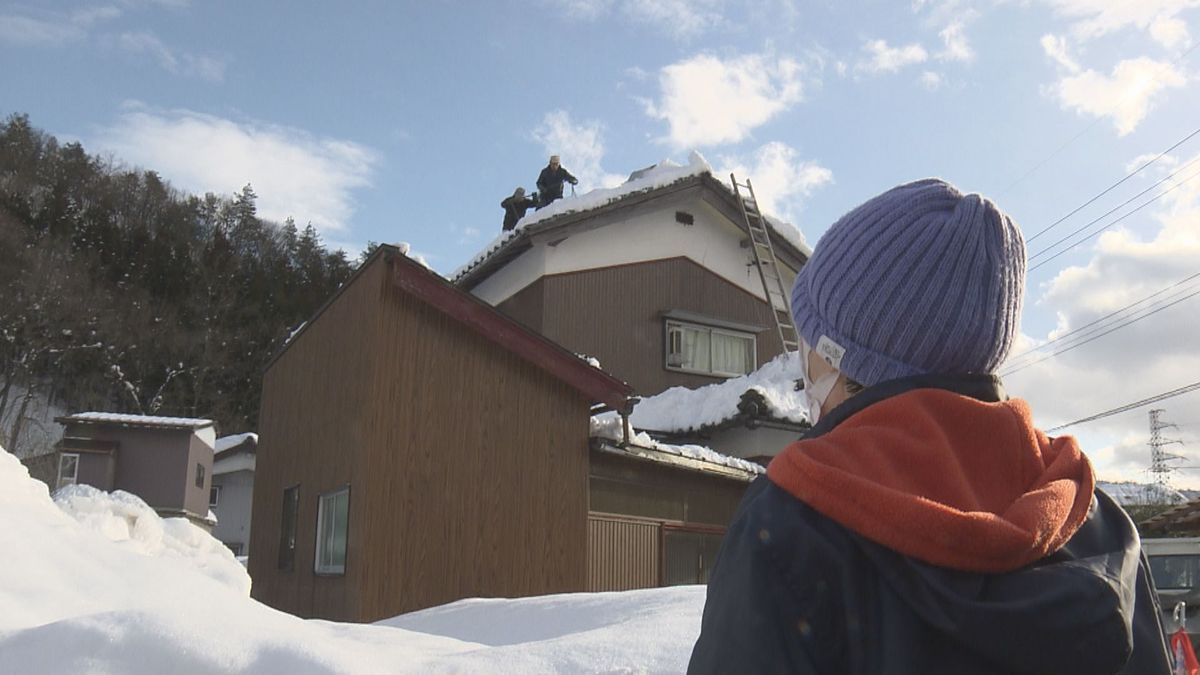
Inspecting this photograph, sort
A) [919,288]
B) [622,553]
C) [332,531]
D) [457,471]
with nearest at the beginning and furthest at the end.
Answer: [919,288] < [457,471] < [332,531] < [622,553]

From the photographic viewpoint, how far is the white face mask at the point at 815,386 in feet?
4.45

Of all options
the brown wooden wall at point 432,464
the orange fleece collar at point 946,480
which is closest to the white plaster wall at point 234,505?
the brown wooden wall at point 432,464

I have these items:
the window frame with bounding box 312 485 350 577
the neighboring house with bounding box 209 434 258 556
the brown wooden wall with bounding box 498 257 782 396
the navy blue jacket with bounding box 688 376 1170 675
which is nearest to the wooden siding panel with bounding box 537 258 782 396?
the brown wooden wall with bounding box 498 257 782 396

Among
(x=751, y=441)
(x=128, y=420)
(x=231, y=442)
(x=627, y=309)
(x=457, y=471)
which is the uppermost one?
(x=627, y=309)

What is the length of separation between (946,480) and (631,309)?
14.4 m

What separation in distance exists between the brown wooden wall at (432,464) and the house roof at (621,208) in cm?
436

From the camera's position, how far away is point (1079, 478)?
1187 mm

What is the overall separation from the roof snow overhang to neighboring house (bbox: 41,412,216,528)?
8.03 m

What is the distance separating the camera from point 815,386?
4.56 feet

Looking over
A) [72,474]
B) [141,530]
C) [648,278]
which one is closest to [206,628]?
[141,530]

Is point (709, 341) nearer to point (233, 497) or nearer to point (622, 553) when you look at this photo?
point (622, 553)

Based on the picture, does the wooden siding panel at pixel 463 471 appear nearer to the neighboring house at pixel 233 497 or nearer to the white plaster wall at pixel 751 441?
the white plaster wall at pixel 751 441

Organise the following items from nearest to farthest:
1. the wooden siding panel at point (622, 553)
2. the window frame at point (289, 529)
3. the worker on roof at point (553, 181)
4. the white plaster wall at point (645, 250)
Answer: the wooden siding panel at point (622, 553), the window frame at point (289, 529), the white plaster wall at point (645, 250), the worker on roof at point (553, 181)

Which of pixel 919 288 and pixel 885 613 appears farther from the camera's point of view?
pixel 919 288
